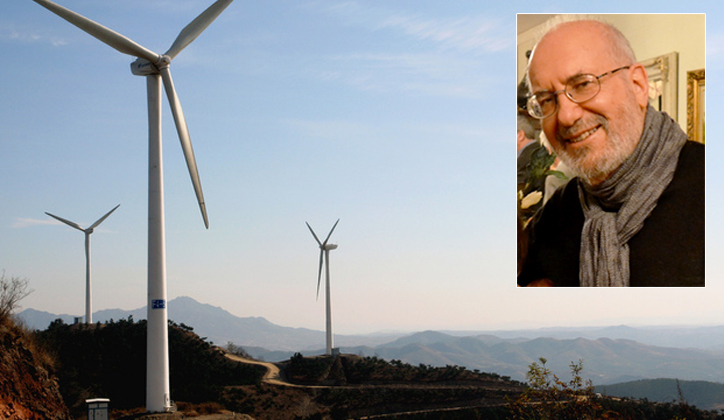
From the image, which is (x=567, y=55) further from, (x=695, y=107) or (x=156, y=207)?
→ (x=156, y=207)

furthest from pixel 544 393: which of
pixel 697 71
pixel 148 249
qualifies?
pixel 148 249

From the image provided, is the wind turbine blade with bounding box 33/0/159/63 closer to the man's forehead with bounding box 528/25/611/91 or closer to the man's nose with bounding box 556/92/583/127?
the man's forehead with bounding box 528/25/611/91

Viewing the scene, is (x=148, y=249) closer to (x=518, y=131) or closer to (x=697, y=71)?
(x=518, y=131)

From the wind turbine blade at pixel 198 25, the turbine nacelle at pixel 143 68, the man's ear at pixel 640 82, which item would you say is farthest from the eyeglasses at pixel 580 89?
the turbine nacelle at pixel 143 68

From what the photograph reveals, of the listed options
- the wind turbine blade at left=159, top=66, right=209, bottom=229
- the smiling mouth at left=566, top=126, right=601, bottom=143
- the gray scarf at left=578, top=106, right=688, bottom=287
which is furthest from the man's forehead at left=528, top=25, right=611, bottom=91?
the wind turbine blade at left=159, top=66, right=209, bottom=229

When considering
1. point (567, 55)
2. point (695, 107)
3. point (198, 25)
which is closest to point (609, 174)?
point (695, 107)
